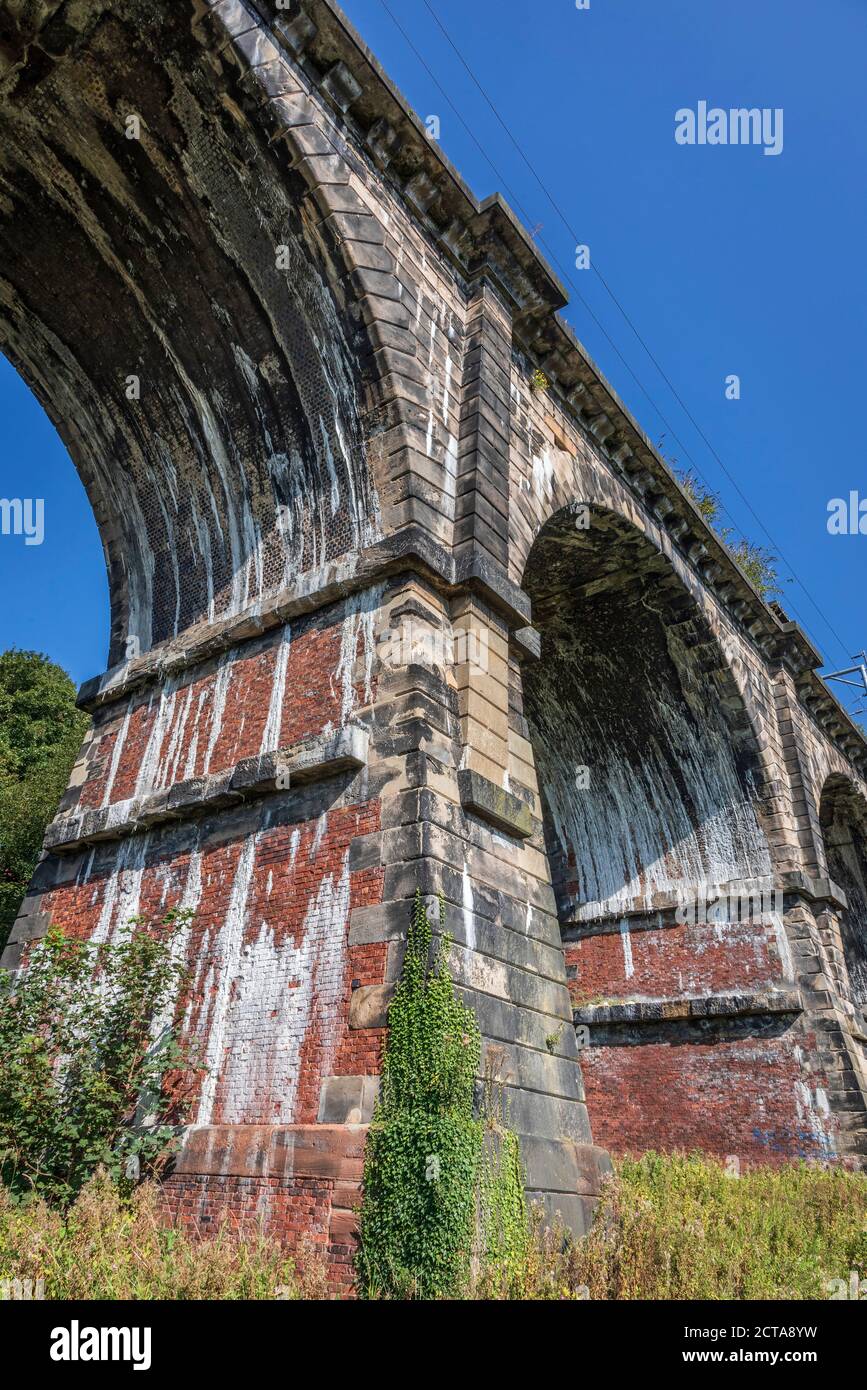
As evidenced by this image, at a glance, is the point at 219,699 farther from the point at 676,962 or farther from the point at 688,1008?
the point at 676,962

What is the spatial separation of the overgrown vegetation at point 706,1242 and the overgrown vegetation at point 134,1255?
57.0 inches

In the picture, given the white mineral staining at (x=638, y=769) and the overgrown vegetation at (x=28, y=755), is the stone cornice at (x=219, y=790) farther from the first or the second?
the overgrown vegetation at (x=28, y=755)

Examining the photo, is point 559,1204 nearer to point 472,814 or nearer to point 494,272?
point 472,814

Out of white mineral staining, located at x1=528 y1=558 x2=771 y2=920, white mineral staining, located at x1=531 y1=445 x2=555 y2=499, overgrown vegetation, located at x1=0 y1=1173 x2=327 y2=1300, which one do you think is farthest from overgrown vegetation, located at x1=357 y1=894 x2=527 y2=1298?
white mineral staining, located at x1=528 y1=558 x2=771 y2=920

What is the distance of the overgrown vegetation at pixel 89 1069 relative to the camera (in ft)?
21.0

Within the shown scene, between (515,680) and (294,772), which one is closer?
(294,772)

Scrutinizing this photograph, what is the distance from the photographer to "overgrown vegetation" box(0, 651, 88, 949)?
2089 centimetres

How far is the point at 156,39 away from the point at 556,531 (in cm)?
693

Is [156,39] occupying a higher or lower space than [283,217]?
higher

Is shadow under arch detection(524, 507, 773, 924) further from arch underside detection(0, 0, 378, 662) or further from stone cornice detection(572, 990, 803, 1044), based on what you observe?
arch underside detection(0, 0, 378, 662)

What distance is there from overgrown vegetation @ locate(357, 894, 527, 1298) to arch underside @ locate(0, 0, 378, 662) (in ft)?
13.8

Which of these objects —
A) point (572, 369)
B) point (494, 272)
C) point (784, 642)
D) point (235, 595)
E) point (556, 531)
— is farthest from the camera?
point (784, 642)
